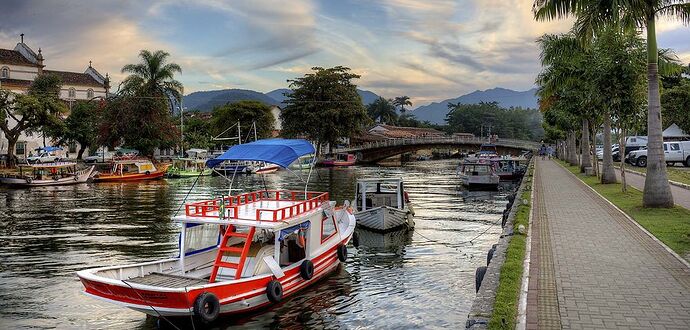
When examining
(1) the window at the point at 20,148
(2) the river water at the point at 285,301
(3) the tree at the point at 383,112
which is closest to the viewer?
(2) the river water at the point at 285,301

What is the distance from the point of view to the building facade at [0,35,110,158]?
74438 millimetres

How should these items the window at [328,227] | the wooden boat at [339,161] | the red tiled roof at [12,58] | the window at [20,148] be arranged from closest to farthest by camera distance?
the window at [328,227] < the window at [20,148] < the red tiled roof at [12,58] < the wooden boat at [339,161]

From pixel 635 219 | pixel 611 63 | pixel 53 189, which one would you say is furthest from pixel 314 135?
pixel 635 219

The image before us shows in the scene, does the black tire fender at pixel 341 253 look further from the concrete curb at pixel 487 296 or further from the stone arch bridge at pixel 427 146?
the stone arch bridge at pixel 427 146

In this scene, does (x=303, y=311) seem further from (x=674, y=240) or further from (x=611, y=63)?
(x=611, y=63)

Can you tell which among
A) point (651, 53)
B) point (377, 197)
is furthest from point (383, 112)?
point (651, 53)

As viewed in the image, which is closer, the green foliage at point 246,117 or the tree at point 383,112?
the green foliage at point 246,117

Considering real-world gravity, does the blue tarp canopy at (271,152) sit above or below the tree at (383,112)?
below

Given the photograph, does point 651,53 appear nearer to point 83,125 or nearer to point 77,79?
point 83,125

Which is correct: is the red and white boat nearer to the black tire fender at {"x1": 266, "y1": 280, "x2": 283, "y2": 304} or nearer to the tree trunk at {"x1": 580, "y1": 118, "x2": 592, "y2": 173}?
the black tire fender at {"x1": 266, "y1": 280, "x2": 283, "y2": 304}

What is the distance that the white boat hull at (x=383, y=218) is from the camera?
23938 millimetres

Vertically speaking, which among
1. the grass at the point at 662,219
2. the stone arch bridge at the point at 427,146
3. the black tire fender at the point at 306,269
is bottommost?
the black tire fender at the point at 306,269

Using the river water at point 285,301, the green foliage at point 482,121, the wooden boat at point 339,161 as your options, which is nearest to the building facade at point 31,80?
the wooden boat at point 339,161

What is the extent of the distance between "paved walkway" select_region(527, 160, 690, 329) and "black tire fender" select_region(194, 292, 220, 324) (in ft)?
21.1
